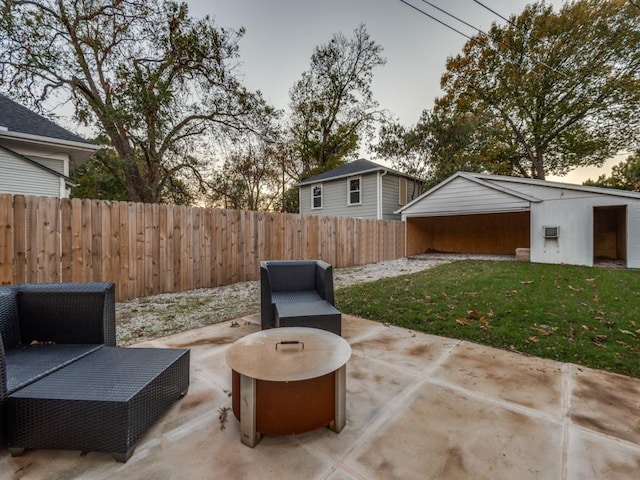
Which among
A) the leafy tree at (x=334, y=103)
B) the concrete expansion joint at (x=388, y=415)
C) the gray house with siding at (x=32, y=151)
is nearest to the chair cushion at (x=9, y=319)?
the concrete expansion joint at (x=388, y=415)

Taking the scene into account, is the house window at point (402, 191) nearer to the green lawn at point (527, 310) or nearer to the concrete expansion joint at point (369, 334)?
the green lawn at point (527, 310)

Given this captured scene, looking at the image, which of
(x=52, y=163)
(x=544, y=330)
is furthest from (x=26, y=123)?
(x=544, y=330)

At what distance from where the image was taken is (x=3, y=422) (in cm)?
152

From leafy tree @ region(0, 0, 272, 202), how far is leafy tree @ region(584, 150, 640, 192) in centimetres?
2069

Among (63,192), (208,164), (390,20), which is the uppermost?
(390,20)

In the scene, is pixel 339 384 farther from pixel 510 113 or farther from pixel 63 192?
pixel 510 113

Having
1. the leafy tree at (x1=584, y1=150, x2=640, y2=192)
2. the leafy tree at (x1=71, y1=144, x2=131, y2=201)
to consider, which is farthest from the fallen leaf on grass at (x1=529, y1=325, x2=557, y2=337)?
the leafy tree at (x1=584, y1=150, x2=640, y2=192)

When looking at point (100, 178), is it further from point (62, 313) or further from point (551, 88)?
point (551, 88)

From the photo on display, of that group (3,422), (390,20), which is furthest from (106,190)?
(3,422)

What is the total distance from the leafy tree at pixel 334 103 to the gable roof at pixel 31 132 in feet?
44.5

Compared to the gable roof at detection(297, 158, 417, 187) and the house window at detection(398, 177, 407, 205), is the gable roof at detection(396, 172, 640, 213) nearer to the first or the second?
the gable roof at detection(297, 158, 417, 187)

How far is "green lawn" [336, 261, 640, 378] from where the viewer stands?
118 inches

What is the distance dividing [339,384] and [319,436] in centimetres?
33

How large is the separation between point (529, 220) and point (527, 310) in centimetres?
906
